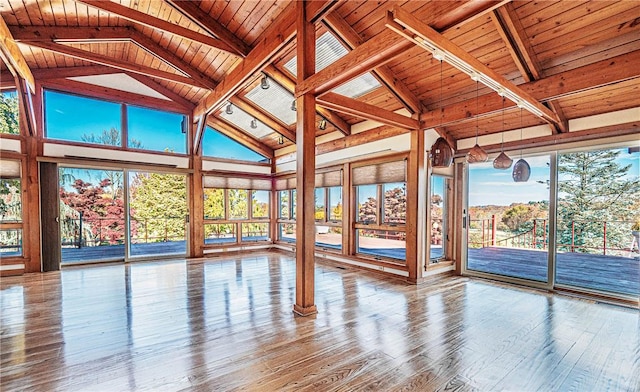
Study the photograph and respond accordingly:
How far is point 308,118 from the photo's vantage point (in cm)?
347

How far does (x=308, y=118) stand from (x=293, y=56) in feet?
6.46

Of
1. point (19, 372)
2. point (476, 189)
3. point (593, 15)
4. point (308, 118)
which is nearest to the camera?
point (19, 372)

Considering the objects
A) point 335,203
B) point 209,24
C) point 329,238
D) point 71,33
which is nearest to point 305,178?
point 209,24

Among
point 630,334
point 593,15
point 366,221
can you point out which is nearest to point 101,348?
point 366,221

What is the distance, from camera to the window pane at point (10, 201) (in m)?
5.33

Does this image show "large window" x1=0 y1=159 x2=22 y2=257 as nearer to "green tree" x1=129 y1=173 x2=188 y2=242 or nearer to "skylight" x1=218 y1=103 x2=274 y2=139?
"green tree" x1=129 y1=173 x2=188 y2=242

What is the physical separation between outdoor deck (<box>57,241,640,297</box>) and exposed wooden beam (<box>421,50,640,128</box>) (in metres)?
3.04

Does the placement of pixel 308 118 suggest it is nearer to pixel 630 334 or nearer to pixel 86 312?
pixel 86 312

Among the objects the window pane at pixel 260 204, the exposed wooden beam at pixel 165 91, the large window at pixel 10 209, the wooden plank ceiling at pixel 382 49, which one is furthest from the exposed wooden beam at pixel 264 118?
the large window at pixel 10 209

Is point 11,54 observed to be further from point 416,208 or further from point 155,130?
point 416,208

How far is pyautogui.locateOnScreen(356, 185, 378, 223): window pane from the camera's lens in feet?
19.5

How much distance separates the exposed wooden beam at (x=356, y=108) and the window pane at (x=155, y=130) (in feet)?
16.6

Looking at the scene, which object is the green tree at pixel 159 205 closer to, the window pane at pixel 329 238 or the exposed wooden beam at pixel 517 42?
the window pane at pixel 329 238

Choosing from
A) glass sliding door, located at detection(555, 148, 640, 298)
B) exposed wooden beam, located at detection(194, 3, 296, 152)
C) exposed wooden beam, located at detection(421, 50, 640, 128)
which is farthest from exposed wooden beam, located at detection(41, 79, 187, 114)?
glass sliding door, located at detection(555, 148, 640, 298)
